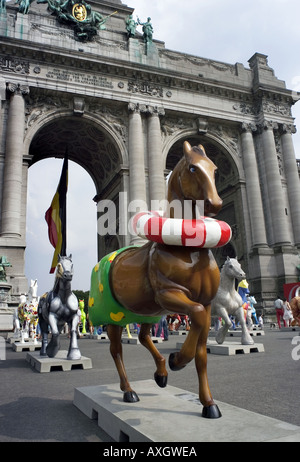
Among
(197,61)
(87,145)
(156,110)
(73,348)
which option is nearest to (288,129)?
(197,61)

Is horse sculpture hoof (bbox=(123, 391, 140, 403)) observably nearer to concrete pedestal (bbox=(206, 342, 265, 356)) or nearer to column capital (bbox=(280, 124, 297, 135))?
concrete pedestal (bbox=(206, 342, 265, 356))

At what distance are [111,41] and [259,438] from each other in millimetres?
28724

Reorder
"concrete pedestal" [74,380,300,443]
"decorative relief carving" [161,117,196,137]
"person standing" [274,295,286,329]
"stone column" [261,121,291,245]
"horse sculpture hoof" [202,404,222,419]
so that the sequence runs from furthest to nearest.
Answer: "decorative relief carving" [161,117,196,137] < "stone column" [261,121,291,245] < "person standing" [274,295,286,329] < "horse sculpture hoof" [202,404,222,419] < "concrete pedestal" [74,380,300,443]

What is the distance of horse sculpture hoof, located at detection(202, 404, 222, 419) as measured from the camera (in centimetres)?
306

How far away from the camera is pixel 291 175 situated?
94.6 feet

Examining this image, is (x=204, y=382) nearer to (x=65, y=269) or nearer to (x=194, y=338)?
(x=194, y=338)

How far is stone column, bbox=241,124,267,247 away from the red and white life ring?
2444cm

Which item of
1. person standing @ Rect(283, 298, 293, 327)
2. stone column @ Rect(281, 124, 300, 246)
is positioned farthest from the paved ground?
stone column @ Rect(281, 124, 300, 246)

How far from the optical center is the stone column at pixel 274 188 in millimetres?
26809

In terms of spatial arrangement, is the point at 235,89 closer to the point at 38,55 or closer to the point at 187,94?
the point at 187,94

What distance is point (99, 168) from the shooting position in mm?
31141

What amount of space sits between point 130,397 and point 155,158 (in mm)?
22522

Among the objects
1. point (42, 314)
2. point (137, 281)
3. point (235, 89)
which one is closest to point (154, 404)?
point (137, 281)

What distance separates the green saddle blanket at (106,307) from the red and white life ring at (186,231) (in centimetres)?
104
